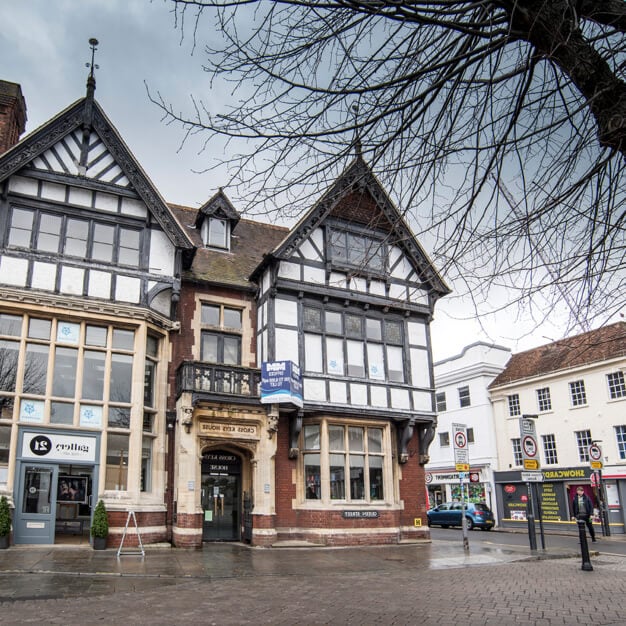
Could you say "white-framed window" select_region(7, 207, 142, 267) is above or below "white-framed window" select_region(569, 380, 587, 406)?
above

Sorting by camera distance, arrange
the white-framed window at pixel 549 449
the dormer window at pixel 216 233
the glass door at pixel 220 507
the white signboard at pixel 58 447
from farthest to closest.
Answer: the white-framed window at pixel 549 449, the dormer window at pixel 216 233, the glass door at pixel 220 507, the white signboard at pixel 58 447

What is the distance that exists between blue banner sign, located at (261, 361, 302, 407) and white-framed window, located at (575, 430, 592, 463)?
2166 cm

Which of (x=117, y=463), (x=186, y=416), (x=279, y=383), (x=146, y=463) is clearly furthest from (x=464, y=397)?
(x=117, y=463)

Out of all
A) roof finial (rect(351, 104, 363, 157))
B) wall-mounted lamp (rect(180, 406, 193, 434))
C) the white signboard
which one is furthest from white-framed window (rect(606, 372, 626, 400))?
roof finial (rect(351, 104, 363, 157))

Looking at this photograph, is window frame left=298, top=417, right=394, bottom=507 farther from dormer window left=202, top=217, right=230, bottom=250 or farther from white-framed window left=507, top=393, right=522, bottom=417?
white-framed window left=507, top=393, right=522, bottom=417

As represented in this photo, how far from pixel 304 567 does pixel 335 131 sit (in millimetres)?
10852

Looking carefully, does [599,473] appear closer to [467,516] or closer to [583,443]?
[583,443]

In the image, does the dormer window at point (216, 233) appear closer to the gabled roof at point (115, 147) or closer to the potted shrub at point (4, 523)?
the gabled roof at point (115, 147)

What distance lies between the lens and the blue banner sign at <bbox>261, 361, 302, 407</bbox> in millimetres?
18266

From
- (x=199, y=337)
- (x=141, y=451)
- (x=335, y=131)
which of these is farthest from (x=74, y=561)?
(x=335, y=131)

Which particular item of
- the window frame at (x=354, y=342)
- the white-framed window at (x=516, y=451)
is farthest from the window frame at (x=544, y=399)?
the window frame at (x=354, y=342)

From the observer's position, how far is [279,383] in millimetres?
18391

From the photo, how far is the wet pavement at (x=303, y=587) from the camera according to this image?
8.34m

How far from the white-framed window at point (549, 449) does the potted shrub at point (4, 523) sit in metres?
29.3
